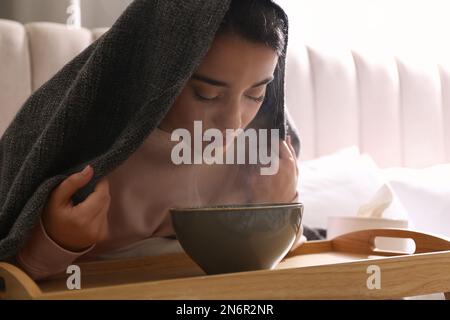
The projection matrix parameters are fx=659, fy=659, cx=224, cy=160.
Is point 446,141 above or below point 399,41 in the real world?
below

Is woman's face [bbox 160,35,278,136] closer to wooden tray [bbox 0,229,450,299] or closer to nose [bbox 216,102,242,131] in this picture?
nose [bbox 216,102,242,131]

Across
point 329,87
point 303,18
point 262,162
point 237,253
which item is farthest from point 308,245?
point 303,18

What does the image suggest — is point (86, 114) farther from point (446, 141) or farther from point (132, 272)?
point (446, 141)

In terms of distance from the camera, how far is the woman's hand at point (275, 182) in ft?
2.25

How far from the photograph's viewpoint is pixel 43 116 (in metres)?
0.66

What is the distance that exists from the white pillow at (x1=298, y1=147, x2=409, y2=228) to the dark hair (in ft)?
2.33

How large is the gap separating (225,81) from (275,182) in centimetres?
16

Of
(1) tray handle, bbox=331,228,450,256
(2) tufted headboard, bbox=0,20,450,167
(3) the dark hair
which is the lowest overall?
(1) tray handle, bbox=331,228,450,256

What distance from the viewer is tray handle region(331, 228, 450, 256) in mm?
712

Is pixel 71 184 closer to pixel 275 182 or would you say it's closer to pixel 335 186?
pixel 275 182

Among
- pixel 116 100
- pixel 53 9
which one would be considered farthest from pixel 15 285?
pixel 53 9

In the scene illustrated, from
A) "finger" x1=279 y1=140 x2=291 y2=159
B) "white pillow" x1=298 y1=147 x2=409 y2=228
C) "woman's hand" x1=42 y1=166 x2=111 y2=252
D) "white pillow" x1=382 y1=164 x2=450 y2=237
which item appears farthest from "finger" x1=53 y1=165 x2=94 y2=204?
"white pillow" x1=382 y1=164 x2=450 y2=237

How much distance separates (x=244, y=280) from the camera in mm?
484
